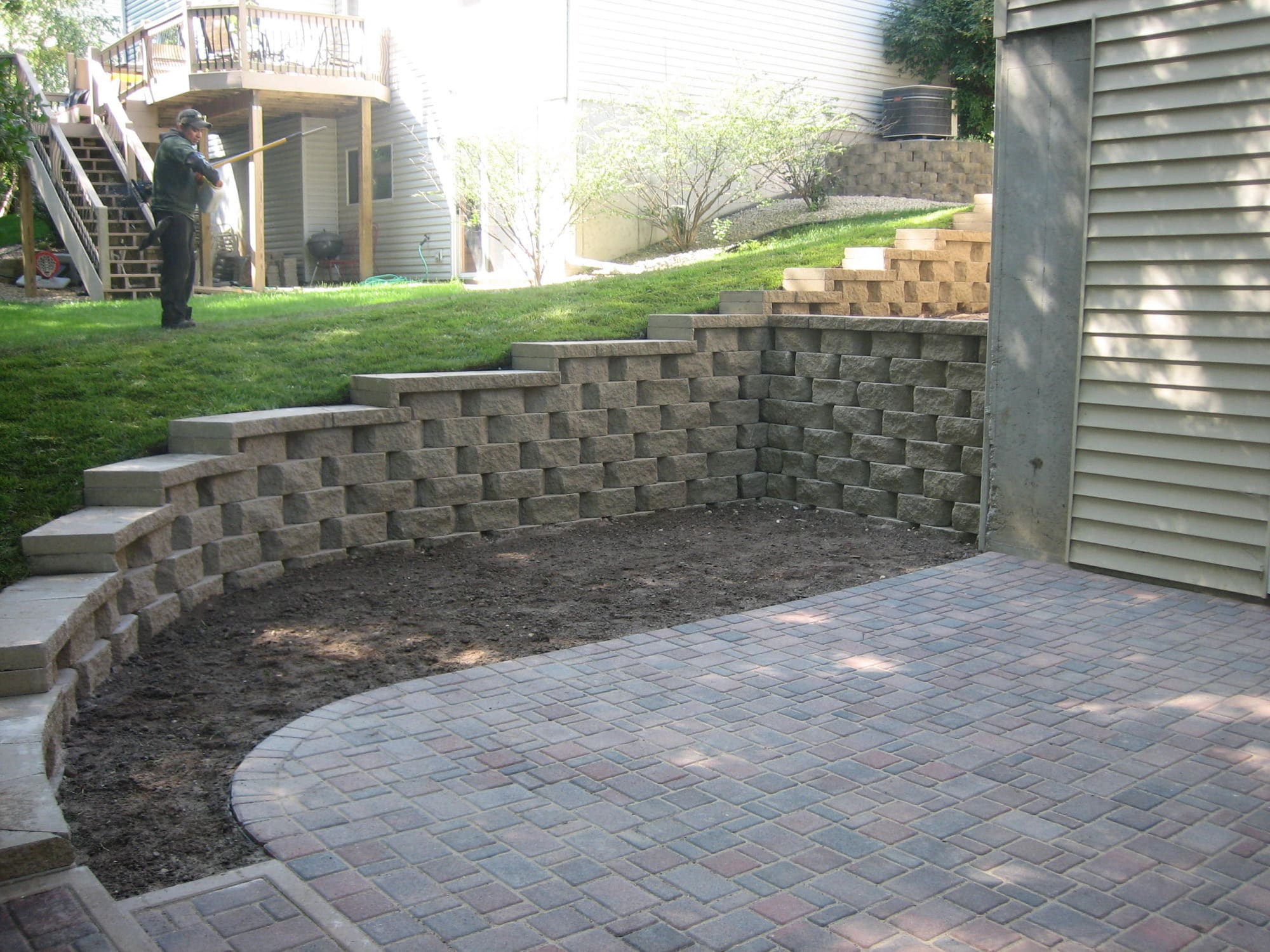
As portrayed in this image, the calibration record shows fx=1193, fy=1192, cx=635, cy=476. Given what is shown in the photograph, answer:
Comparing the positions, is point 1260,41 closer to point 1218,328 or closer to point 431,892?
point 1218,328

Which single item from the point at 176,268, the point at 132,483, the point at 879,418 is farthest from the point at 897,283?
the point at 132,483

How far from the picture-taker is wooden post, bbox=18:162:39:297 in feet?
48.9

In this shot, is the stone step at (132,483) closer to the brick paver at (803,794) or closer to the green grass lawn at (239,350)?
the green grass lawn at (239,350)

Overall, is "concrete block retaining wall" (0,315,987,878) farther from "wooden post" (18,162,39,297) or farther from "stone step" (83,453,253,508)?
"wooden post" (18,162,39,297)

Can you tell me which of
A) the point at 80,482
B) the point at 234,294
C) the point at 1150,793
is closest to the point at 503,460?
the point at 80,482

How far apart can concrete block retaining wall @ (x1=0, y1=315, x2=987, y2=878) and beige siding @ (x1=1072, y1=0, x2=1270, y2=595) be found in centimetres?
101

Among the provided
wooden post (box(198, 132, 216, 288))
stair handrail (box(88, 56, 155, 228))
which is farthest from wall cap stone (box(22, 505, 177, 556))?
stair handrail (box(88, 56, 155, 228))

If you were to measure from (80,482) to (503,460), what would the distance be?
2.58m

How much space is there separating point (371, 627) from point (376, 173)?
1734cm

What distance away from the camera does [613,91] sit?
1780cm

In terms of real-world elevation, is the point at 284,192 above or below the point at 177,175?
above

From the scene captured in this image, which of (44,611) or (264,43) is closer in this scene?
(44,611)

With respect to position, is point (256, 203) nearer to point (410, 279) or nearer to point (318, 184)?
point (410, 279)

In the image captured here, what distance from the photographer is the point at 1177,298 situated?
624cm
